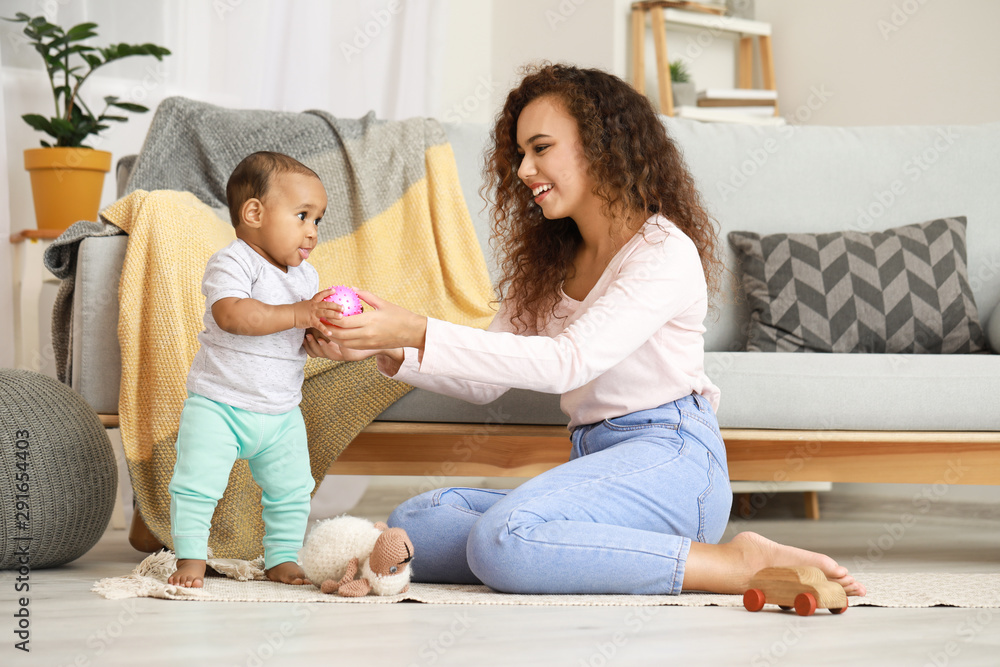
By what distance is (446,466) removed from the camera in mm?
1668

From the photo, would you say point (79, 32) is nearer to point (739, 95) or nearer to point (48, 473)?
point (48, 473)

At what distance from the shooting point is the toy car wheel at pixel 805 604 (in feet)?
3.67

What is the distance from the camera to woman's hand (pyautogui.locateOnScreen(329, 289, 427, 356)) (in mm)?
1196

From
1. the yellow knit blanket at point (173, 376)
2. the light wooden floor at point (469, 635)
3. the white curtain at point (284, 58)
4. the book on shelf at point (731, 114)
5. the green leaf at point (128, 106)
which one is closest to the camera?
the light wooden floor at point (469, 635)

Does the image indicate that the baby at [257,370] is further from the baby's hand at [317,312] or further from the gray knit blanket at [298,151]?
the gray knit blanket at [298,151]

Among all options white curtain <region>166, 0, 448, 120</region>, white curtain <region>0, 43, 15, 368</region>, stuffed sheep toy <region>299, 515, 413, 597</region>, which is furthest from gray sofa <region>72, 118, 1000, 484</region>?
white curtain <region>166, 0, 448, 120</region>

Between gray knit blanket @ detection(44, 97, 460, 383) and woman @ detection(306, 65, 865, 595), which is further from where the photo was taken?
gray knit blanket @ detection(44, 97, 460, 383)

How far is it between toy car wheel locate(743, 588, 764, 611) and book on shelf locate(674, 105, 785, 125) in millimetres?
2286

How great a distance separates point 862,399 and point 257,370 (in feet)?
3.28

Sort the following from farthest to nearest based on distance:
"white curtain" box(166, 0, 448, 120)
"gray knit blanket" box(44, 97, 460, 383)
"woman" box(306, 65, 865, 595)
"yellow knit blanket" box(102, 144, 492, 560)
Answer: "white curtain" box(166, 0, 448, 120), "gray knit blanket" box(44, 97, 460, 383), "yellow knit blanket" box(102, 144, 492, 560), "woman" box(306, 65, 865, 595)

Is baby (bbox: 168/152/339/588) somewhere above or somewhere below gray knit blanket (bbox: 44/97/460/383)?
below

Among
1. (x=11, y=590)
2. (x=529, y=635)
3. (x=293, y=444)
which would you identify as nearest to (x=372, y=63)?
(x=293, y=444)

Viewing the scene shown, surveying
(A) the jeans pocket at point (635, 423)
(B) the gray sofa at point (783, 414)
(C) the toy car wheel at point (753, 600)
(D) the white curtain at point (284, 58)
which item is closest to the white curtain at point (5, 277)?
(D) the white curtain at point (284, 58)

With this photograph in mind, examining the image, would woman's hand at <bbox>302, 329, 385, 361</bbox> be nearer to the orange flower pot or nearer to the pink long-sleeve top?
the pink long-sleeve top
